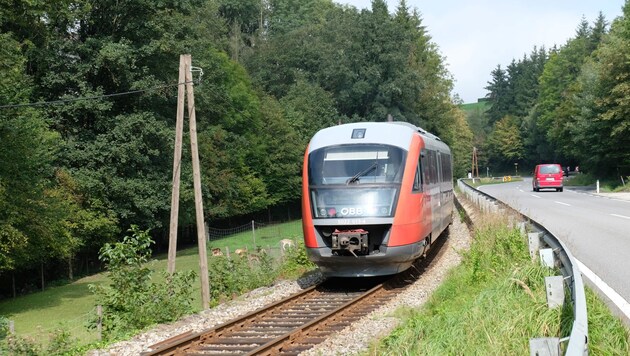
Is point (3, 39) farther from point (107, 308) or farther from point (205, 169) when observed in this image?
point (205, 169)

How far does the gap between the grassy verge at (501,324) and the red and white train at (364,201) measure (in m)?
2.33

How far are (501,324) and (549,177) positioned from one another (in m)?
42.1

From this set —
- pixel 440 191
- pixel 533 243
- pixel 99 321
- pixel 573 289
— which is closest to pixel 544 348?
pixel 573 289

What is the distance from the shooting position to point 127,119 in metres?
35.9

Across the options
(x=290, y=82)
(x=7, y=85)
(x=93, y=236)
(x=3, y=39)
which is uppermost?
(x=290, y=82)

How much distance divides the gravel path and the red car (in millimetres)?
30739

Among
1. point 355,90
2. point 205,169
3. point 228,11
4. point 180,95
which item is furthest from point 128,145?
point 228,11

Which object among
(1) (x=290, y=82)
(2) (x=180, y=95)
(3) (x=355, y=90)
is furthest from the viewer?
(1) (x=290, y=82)

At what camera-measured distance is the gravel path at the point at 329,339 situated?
385 inches

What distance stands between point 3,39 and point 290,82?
56.0 m

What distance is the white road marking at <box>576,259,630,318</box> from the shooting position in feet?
28.7

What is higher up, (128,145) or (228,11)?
(228,11)

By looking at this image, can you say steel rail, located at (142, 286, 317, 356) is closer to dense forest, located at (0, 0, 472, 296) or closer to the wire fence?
dense forest, located at (0, 0, 472, 296)

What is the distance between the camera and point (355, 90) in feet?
217
